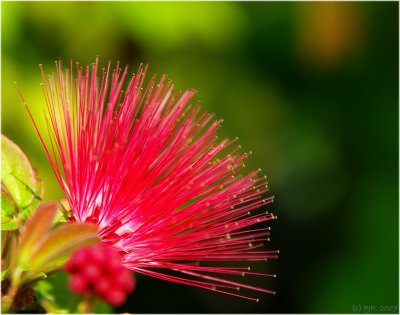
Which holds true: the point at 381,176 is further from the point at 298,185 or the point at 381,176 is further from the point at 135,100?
the point at 135,100

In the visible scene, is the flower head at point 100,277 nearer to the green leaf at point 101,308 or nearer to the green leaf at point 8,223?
the green leaf at point 8,223

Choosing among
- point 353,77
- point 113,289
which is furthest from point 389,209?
point 113,289

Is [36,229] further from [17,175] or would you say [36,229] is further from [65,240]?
[17,175]

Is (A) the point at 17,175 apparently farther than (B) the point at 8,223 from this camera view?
Yes

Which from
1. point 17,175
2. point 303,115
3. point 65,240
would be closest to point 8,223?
point 17,175

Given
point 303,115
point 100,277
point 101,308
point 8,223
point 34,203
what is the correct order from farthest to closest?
point 303,115, point 101,308, point 34,203, point 8,223, point 100,277
